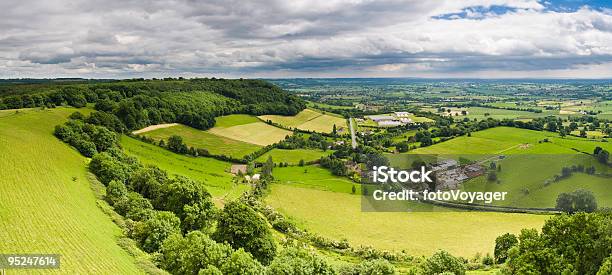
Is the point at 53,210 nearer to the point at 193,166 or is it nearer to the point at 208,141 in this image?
the point at 193,166

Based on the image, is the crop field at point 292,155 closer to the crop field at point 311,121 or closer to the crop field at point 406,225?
the crop field at point 406,225

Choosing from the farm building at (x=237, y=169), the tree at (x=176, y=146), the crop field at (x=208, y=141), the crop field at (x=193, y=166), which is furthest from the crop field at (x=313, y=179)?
the tree at (x=176, y=146)

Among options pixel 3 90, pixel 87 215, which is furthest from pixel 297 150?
pixel 3 90

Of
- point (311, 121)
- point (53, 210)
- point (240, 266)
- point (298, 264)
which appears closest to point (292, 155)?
point (311, 121)

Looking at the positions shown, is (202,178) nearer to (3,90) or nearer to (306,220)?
(306,220)

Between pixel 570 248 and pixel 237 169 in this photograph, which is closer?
pixel 570 248

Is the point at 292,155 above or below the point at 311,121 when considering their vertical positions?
below
